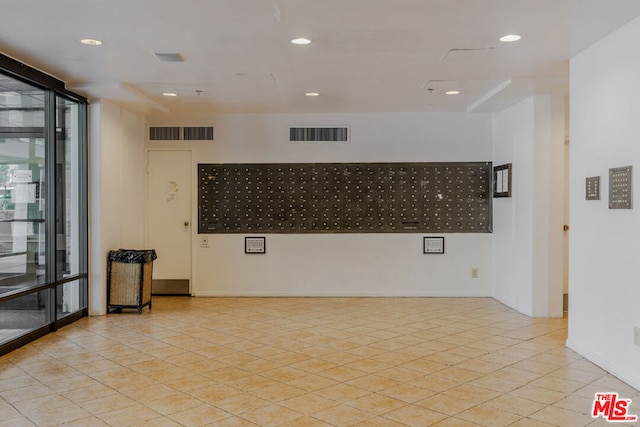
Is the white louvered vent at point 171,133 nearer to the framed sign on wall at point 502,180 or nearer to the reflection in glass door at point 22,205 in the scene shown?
the reflection in glass door at point 22,205

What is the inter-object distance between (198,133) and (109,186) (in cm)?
156

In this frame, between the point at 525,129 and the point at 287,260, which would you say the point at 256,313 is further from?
the point at 525,129

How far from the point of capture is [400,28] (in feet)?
12.6

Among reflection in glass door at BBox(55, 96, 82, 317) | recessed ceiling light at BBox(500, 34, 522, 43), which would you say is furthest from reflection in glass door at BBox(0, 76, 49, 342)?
recessed ceiling light at BBox(500, 34, 522, 43)

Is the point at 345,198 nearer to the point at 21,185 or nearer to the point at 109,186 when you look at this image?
the point at 109,186

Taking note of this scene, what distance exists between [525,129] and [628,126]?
2418 millimetres

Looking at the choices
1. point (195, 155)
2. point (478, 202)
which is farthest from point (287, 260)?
point (478, 202)

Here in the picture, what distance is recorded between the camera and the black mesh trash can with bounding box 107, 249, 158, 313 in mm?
6090

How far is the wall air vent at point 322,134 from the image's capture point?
23.9ft

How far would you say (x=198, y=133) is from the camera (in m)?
7.29

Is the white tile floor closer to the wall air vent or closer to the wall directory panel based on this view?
the wall directory panel

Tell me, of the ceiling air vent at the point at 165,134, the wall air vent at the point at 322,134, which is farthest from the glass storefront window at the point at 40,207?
the wall air vent at the point at 322,134

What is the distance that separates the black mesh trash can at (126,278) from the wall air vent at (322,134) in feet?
8.33

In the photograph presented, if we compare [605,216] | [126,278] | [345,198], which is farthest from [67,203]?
[605,216]
